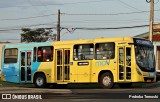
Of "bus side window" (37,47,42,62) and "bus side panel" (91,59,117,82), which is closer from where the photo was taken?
"bus side panel" (91,59,117,82)

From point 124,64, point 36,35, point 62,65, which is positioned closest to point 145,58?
point 124,64

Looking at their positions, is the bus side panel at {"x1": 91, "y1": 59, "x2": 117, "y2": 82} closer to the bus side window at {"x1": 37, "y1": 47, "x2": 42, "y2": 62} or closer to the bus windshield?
the bus windshield

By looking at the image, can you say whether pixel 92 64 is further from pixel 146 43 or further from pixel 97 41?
pixel 146 43

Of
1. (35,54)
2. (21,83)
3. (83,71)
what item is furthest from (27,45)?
(83,71)

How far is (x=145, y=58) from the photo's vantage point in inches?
975

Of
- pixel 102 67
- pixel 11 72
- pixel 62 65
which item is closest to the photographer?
pixel 102 67

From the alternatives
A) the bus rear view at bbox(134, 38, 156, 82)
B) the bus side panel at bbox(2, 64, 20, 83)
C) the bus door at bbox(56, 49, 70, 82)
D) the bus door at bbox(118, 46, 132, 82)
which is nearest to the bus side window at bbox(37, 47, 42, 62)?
the bus door at bbox(56, 49, 70, 82)

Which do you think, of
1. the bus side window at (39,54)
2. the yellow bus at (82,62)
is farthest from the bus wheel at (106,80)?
the bus side window at (39,54)

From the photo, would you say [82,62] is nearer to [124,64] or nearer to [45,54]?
[124,64]

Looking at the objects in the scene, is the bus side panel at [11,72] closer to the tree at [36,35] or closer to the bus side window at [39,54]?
the bus side window at [39,54]

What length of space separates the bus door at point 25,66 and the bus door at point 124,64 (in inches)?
272

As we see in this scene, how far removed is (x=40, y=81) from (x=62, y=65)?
212 centimetres

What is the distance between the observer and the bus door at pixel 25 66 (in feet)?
93.9

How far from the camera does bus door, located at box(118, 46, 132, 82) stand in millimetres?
24234
